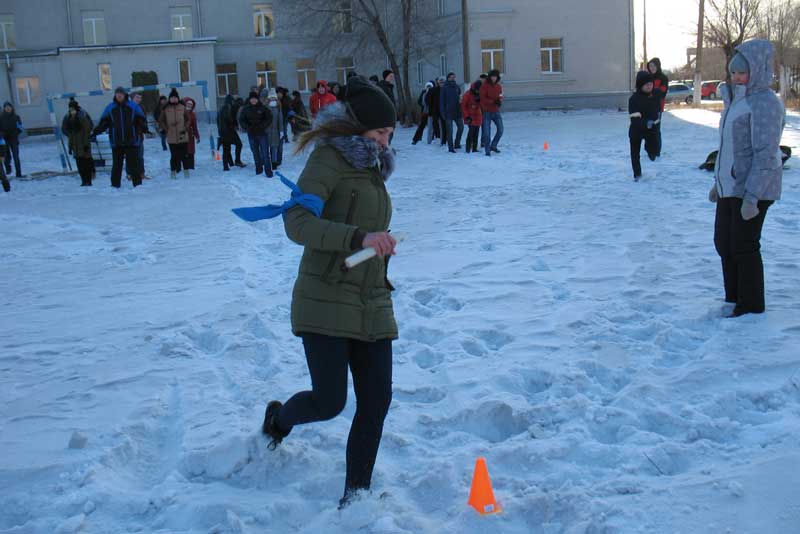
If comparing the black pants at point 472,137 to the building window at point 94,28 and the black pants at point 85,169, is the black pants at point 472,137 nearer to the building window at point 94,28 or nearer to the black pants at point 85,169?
the black pants at point 85,169

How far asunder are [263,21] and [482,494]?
47.7m

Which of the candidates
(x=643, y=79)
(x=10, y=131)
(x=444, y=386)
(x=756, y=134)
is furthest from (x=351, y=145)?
(x=10, y=131)

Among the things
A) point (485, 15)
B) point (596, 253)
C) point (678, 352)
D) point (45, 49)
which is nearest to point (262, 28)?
point (45, 49)

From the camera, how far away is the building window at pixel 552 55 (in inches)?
1550

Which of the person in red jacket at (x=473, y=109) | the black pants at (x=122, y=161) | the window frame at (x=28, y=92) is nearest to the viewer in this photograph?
the black pants at (x=122, y=161)

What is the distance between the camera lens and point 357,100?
3.45 metres

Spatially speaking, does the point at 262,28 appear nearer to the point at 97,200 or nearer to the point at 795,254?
the point at 97,200

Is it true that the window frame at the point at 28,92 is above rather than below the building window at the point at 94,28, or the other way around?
below

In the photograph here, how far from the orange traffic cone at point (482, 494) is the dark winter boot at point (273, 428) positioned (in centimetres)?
98

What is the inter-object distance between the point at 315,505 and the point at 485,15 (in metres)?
37.4

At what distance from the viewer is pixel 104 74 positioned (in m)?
44.9

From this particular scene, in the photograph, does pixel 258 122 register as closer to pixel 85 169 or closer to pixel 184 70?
pixel 85 169

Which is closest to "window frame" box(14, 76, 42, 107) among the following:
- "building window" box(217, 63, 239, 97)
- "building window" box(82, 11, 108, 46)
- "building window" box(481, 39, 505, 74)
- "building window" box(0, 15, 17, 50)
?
"building window" box(0, 15, 17, 50)

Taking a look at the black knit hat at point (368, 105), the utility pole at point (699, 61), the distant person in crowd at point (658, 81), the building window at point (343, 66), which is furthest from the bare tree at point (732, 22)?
the black knit hat at point (368, 105)
